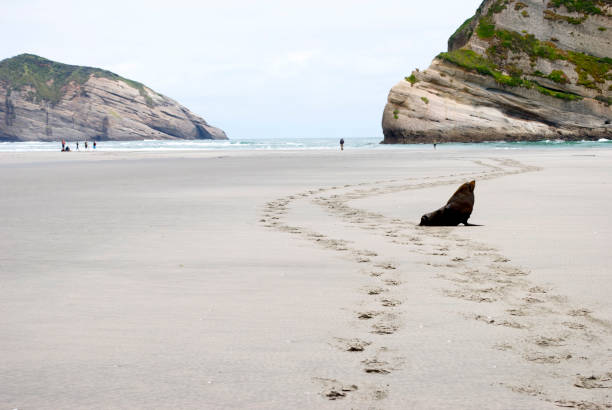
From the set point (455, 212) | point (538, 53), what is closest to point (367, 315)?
point (455, 212)

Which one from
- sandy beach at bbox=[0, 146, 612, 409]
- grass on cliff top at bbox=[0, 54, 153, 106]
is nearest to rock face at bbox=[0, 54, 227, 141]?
grass on cliff top at bbox=[0, 54, 153, 106]

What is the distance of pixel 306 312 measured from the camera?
4973mm

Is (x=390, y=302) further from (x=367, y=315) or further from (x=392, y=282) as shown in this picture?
(x=392, y=282)

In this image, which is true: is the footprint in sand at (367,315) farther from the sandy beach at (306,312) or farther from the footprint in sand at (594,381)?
the footprint in sand at (594,381)

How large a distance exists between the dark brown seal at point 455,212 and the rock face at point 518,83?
241 ft

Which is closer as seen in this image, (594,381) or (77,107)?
(594,381)

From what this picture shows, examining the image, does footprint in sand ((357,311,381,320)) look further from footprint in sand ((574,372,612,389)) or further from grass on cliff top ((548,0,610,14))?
grass on cliff top ((548,0,610,14))

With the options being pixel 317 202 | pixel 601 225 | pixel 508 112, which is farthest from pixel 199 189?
pixel 508 112

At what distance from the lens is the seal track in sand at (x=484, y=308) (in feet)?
11.9

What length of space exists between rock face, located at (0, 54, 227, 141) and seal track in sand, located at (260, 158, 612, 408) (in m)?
166

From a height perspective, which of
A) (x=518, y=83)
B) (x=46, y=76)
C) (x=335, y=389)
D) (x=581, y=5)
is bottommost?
(x=335, y=389)

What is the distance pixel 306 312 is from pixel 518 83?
87.4 m

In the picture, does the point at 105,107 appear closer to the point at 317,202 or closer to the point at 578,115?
the point at 578,115

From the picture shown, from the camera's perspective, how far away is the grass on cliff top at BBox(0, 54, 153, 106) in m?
173
